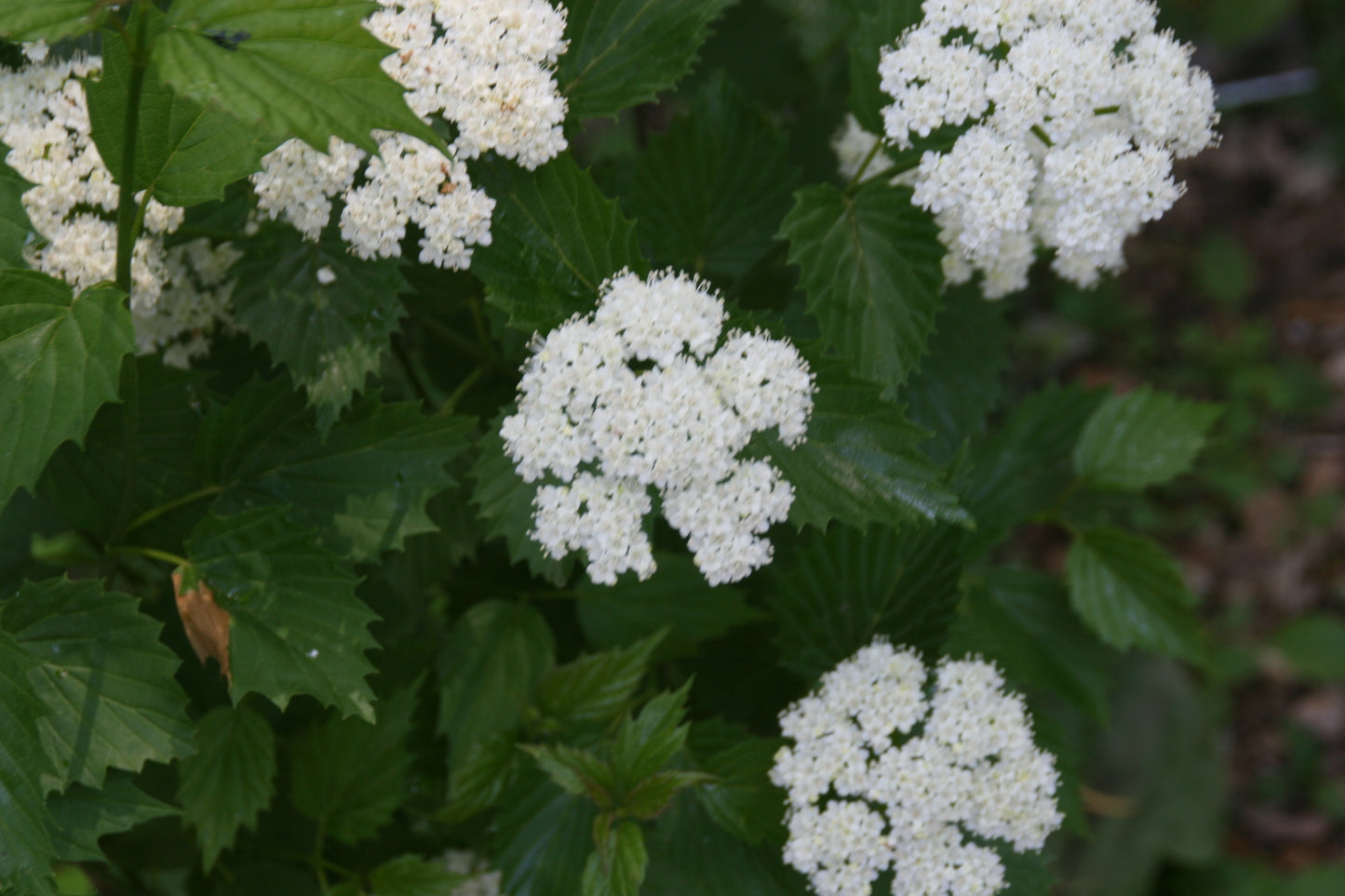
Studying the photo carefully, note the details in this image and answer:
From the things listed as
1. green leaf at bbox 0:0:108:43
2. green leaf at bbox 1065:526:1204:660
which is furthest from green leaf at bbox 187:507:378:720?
green leaf at bbox 1065:526:1204:660

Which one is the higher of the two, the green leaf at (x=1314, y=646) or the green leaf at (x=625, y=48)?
the green leaf at (x=625, y=48)

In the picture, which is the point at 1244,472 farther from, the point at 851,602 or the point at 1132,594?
the point at 851,602

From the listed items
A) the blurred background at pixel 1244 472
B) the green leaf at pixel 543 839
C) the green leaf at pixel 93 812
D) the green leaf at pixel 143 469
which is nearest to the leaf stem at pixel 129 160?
the green leaf at pixel 143 469

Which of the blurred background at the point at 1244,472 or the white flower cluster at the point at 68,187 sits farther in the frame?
the blurred background at the point at 1244,472

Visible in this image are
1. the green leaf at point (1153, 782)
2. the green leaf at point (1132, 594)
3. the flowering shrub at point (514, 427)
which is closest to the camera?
the flowering shrub at point (514, 427)

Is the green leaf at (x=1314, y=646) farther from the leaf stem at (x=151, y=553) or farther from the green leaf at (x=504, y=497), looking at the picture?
the leaf stem at (x=151, y=553)

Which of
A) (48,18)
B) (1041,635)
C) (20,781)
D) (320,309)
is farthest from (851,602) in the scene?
(48,18)

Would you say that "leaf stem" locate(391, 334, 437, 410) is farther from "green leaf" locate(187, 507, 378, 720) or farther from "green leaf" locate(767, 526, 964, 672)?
"green leaf" locate(767, 526, 964, 672)
